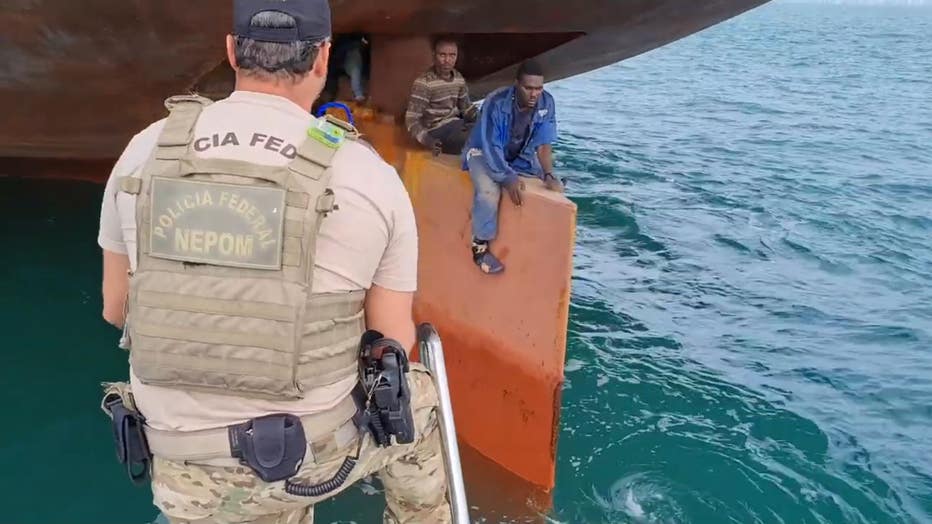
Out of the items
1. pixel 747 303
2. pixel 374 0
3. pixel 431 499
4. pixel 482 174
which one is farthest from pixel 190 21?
pixel 747 303

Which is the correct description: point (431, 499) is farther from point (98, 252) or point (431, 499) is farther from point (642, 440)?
point (98, 252)

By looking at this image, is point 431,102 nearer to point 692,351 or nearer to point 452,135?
point 452,135

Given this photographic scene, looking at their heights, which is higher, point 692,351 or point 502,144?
point 502,144

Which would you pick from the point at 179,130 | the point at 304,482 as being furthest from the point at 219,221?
the point at 304,482

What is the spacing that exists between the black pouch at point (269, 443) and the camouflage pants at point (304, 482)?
73 millimetres

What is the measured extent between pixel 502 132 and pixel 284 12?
10.7ft

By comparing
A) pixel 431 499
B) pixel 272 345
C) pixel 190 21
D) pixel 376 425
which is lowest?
pixel 431 499

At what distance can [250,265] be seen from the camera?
2.01 meters

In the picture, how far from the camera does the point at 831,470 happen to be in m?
5.57

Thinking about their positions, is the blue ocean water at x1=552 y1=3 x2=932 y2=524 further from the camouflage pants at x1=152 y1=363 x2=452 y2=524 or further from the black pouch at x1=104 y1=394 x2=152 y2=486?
the black pouch at x1=104 y1=394 x2=152 y2=486

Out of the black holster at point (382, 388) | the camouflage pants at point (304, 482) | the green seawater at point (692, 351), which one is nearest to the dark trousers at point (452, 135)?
the green seawater at point (692, 351)

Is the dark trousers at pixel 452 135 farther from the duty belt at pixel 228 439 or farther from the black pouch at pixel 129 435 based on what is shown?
the black pouch at pixel 129 435

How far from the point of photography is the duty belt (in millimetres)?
2158

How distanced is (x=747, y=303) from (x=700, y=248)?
164cm
